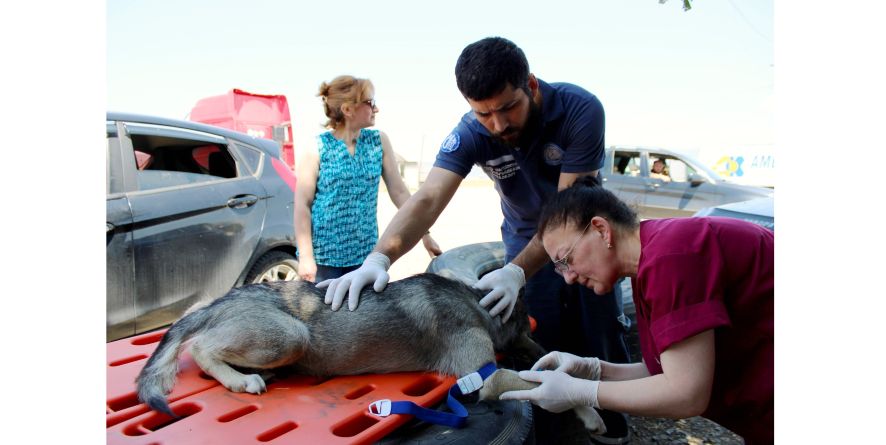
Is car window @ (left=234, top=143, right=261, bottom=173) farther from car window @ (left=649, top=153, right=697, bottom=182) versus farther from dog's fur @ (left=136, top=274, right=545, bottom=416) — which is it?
car window @ (left=649, top=153, right=697, bottom=182)

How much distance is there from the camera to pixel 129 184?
4.27 meters

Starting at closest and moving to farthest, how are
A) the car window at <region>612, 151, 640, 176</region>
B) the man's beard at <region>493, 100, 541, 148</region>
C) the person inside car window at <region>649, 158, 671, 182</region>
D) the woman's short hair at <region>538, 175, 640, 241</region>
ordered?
the woman's short hair at <region>538, 175, 640, 241</region> → the man's beard at <region>493, 100, 541, 148</region> → the person inside car window at <region>649, 158, 671, 182</region> → the car window at <region>612, 151, 640, 176</region>

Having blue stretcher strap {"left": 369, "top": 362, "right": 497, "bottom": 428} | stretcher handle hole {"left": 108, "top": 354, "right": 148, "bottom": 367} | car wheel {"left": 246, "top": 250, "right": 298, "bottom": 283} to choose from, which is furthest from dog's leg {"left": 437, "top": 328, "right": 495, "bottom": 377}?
car wheel {"left": 246, "top": 250, "right": 298, "bottom": 283}

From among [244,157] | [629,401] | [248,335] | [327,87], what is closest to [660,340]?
[629,401]

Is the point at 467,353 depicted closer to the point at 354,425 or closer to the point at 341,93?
the point at 354,425

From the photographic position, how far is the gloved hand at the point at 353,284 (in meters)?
2.61

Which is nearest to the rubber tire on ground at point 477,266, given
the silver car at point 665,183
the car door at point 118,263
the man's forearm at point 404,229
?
the man's forearm at point 404,229

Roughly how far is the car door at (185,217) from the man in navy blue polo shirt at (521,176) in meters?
2.15

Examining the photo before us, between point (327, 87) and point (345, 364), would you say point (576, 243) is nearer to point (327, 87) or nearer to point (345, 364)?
point (345, 364)

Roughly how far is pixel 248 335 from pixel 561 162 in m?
1.93

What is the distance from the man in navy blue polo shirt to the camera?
2697 millimetres

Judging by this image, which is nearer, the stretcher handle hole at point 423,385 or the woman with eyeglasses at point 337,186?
the stretcher handle hole at point 423,385

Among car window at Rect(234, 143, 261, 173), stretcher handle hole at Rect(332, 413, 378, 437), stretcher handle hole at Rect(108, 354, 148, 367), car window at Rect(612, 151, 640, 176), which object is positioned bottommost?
stretcher handle hole at Rect(332, 413, 378, 437)

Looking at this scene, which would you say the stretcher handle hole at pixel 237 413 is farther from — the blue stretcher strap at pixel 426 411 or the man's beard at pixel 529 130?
A: the man's beard at pixel 529 130
